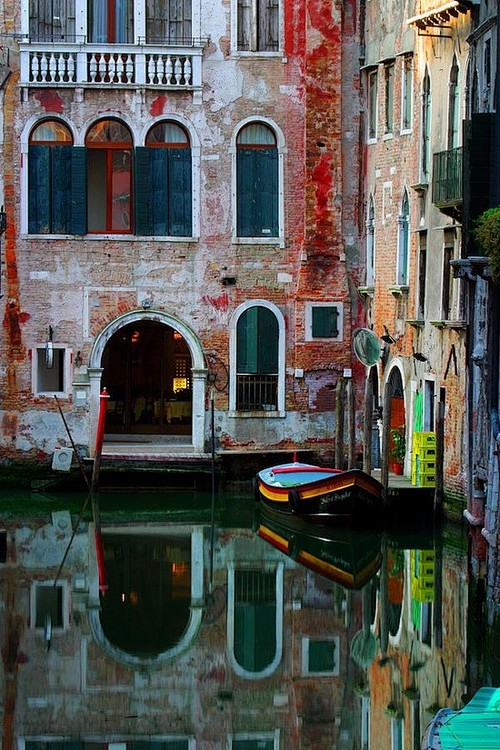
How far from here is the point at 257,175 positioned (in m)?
29.7

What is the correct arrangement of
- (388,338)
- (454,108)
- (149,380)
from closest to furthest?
(454,108) < (388,338) < (149,380)

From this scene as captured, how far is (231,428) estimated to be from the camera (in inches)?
1171

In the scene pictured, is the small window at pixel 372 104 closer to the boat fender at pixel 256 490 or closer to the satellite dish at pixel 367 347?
the satellite dish at pixel 367 347

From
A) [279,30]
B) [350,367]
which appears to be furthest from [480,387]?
[279,30]

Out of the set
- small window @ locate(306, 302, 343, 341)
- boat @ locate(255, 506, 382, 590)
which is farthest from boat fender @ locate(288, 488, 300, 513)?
small window @ locate(306, 302, 343, 341)

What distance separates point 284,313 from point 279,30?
451cm

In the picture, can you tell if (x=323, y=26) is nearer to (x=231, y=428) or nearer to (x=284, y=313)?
(x=284, y=313)

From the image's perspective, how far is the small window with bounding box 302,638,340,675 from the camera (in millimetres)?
17891

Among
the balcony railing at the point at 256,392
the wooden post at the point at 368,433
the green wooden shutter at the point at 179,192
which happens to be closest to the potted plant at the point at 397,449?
the wooden post at the point at 368,433

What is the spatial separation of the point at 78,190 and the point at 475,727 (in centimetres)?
1761

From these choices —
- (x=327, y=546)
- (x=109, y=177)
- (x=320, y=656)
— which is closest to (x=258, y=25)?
(x=109, y=177)

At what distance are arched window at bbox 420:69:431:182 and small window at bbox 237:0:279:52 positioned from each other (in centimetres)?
374

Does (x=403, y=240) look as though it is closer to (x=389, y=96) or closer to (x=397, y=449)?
(x=389, y=96)

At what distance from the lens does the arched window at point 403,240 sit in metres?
27.6
